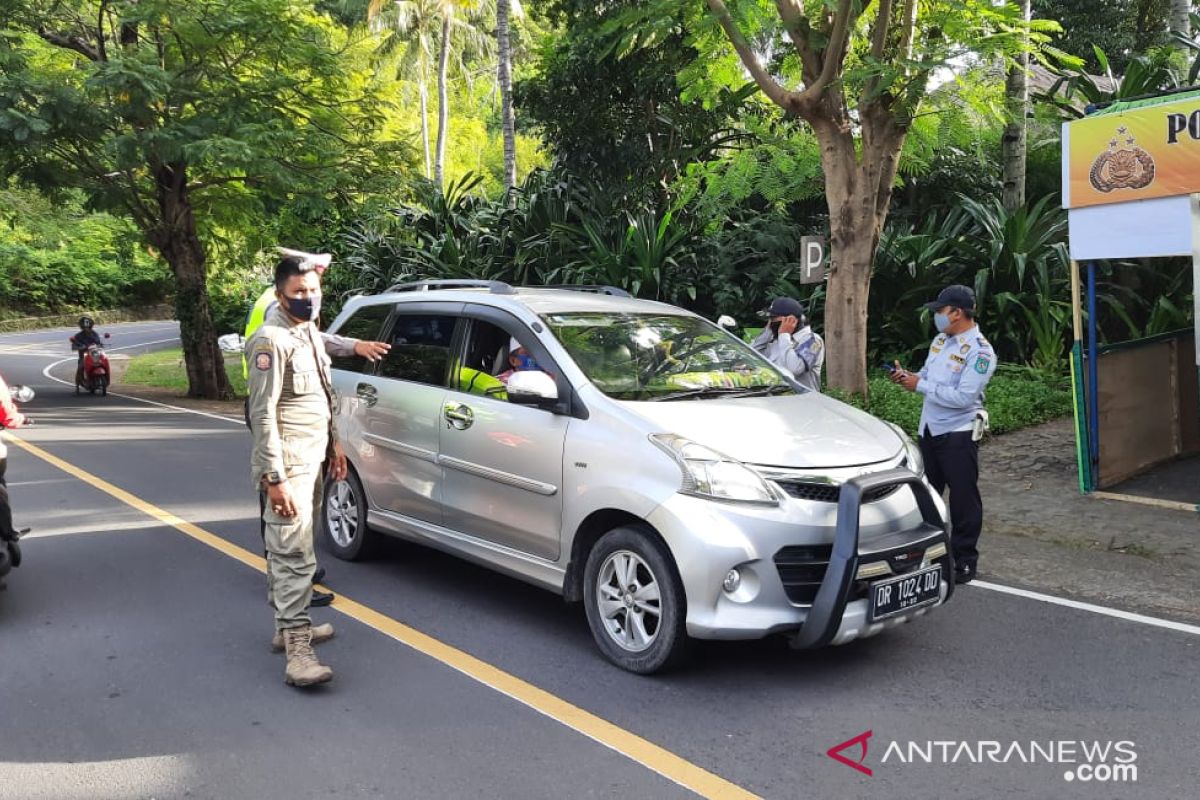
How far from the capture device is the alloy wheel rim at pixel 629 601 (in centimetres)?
462

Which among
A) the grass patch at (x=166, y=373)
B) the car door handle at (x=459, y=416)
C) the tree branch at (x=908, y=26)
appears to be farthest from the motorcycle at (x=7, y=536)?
the grass patch at (x=166, y=373)

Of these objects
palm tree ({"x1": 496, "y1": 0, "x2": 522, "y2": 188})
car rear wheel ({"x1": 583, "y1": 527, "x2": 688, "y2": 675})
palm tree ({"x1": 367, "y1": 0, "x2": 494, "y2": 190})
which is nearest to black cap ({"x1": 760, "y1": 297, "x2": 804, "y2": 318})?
car rear wheel ({"x1": 583, "y1": 527, "x2": 688, "y2": 675})

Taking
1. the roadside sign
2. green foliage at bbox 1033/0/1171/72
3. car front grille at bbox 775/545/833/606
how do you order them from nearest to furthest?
car front grille at bbox 775/545/833/606, the roadside sign, green foliage at bbox 1033/0/1171/72

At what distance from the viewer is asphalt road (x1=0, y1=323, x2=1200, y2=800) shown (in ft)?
12.3

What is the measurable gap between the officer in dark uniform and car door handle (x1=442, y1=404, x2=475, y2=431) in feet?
8.19

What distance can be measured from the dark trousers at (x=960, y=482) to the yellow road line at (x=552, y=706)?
2752 mm

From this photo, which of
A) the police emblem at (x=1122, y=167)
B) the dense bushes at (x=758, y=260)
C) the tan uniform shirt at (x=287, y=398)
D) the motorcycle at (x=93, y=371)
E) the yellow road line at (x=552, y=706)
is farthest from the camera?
the motorcycle at (x=93, y=371)

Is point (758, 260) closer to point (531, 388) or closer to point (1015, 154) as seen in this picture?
point (1015, 154)

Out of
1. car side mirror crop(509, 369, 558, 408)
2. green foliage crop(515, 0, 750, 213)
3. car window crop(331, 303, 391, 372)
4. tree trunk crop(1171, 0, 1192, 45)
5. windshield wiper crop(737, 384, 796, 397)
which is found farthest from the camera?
green foliage crop(515, 0, 750, 213)

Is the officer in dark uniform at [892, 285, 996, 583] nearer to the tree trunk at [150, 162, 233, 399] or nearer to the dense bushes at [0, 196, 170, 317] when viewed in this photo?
the tree trunk at [150, 162, 233, 399]

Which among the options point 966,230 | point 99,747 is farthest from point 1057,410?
point 99,747

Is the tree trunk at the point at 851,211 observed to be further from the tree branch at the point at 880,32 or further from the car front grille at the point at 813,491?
the car front grille at the point at 813,491

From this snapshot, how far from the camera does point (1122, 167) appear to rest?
25.4 feet

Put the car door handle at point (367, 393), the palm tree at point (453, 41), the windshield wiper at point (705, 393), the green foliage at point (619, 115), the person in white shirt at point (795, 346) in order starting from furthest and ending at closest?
the palm tree at point (453, 41)
the green foliage at point (619, 115)
the person in white shirt at point (795, 346)
the car door handle at point (367, 393)
the windshield wiper at point (705, 393)
